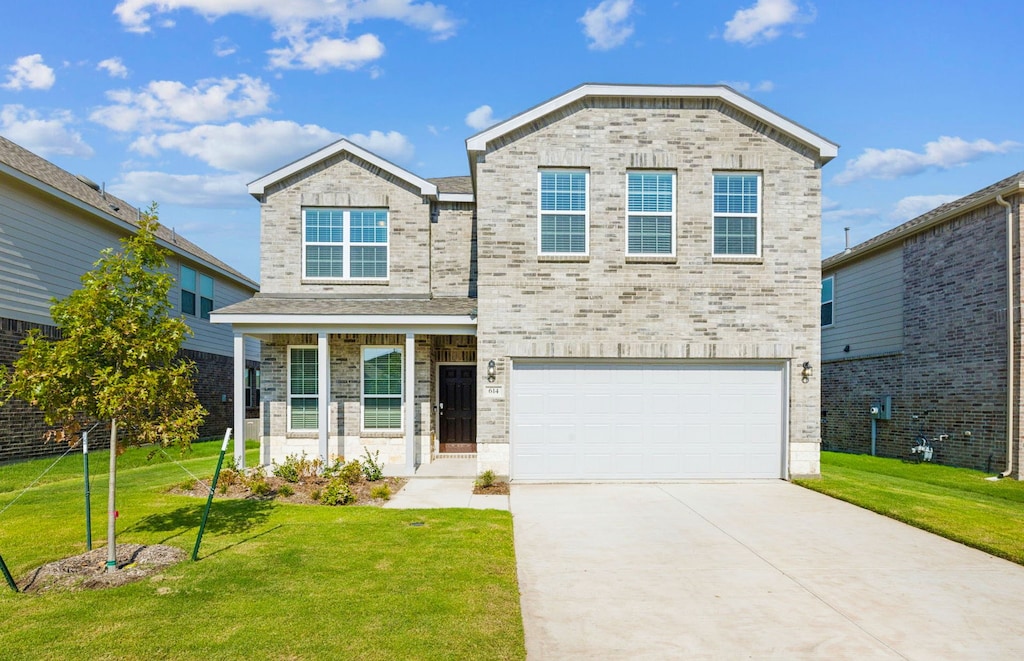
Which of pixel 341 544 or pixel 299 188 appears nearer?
pixel 341 544

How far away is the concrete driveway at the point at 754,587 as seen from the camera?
5168mm

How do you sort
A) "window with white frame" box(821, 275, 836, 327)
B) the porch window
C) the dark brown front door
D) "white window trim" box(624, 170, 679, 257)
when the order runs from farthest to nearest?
1. "window with white frame" box(821, 275, 836, 327)
2. the dark brown front door
3. the porch window
4. "white window trim" box(624, 170, 679, 257)

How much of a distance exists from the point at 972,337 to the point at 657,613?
13.1m

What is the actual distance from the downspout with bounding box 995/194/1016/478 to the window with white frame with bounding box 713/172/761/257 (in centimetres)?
548

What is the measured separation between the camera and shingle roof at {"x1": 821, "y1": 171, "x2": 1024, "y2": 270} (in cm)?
1416

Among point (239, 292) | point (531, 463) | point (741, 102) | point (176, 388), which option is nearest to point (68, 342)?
point (176, 388)

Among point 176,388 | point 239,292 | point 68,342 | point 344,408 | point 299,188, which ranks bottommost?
point 344,408

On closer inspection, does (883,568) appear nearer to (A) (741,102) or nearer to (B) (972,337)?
(A) (741,102)

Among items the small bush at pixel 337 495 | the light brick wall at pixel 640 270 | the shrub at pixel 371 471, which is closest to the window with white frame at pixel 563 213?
the light brick wall at pixel 640 270

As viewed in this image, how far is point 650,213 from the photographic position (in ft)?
42.1

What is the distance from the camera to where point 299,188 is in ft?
49.6

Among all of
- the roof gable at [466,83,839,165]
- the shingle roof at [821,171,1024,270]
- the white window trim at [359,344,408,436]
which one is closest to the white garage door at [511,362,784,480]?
the white window trim at [359,344,408,436]

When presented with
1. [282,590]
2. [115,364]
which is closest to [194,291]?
[115,364]

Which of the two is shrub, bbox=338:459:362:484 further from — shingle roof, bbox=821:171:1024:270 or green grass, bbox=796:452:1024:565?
shingle roof, bbox=821:171:1024:270
